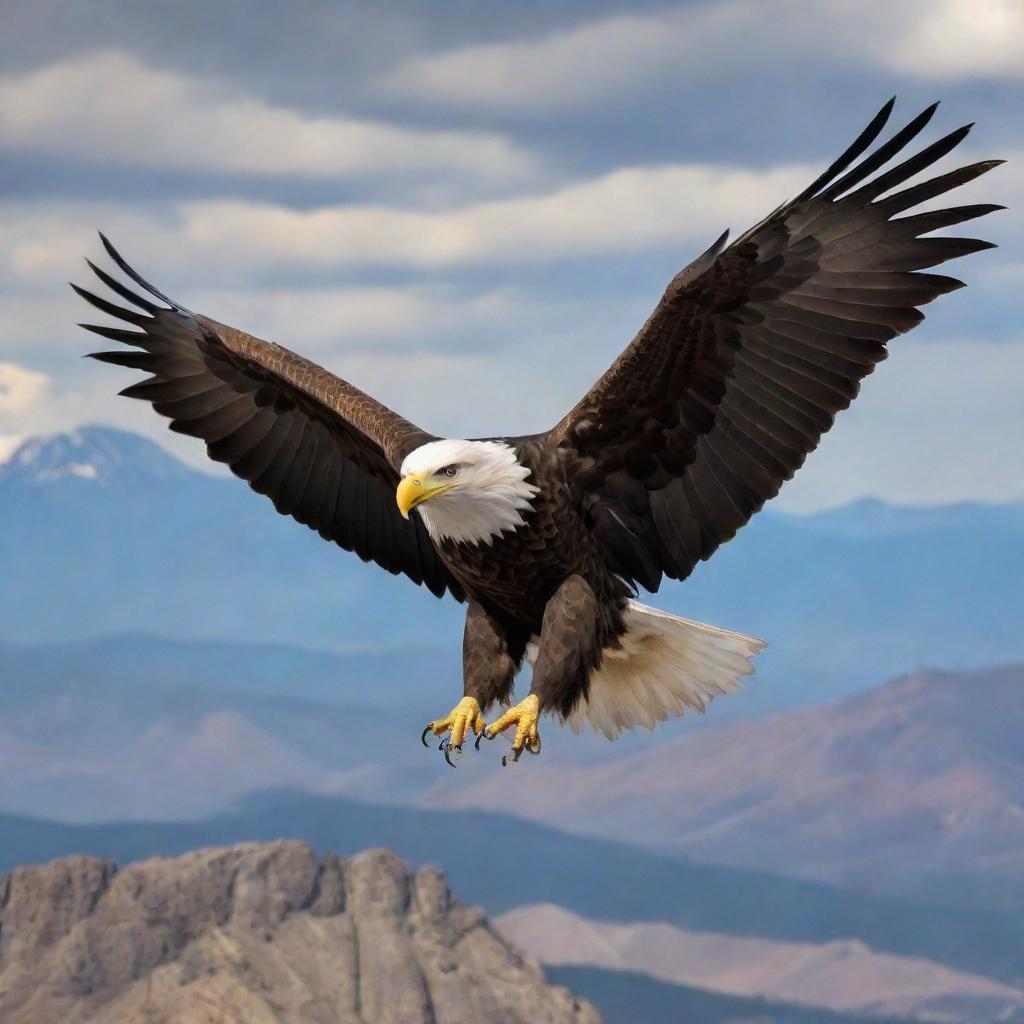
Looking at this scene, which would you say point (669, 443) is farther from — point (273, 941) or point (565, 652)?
point (273, 941)

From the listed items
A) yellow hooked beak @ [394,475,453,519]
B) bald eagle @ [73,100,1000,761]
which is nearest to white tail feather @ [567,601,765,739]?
bald eagle @ [73,100,1000,761]

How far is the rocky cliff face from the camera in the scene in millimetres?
48156

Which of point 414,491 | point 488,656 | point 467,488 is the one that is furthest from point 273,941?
point 414,491

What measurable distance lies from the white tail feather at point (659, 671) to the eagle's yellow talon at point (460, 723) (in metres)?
0.84

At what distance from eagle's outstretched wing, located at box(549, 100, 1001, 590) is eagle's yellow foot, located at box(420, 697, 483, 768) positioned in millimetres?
890

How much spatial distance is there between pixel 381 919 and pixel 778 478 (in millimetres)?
44162

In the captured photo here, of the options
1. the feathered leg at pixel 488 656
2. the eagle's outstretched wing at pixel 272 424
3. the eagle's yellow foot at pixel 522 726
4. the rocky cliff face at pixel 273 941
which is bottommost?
the eagle's yellow foot at pixel 522 726

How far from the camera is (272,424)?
8359 millimetres

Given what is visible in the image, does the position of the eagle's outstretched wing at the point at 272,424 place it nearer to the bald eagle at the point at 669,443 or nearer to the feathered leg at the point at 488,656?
the bald eagle at the point at 669,443

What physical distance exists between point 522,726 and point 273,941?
43396mm

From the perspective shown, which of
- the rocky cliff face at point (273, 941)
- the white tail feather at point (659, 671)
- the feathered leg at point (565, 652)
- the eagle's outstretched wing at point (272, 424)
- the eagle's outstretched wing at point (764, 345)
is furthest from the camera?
the rocky cliff face at point (273, 941)

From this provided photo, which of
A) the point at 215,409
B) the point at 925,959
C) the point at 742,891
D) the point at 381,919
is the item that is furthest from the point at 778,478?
the point at 742,891

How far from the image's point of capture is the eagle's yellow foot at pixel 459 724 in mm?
6688

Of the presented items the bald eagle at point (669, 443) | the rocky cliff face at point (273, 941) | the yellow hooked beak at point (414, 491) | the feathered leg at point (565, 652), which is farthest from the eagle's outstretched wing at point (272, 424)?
the rocky cliff face at point (273, 941)
